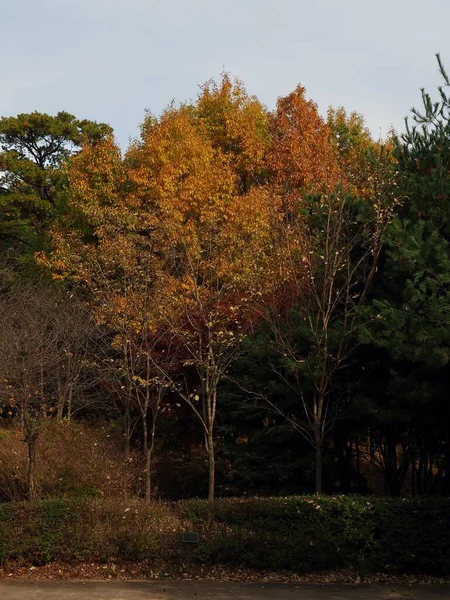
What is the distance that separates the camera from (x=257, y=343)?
46.4ft

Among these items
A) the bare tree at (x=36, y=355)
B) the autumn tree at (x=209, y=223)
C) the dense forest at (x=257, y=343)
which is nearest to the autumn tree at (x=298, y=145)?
the autumn tree at (x=209, y=223)

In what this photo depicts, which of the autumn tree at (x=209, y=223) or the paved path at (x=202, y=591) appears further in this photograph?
the autumn tree at (x=209, y=223)

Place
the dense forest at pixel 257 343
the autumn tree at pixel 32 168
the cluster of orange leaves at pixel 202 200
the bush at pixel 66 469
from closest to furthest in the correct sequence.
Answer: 1. the dense forest at pixel 257 343
2. the bush at pixel 66 469
3. the cluster of orange leaves at pixel 202 200
4. the autumn tree at pixel 32 168

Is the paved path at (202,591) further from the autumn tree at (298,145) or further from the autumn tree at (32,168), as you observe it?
the autumn tree at (32,168)

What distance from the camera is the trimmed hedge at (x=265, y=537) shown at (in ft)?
35.3

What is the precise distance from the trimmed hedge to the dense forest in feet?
6.00

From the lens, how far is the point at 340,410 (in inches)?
554

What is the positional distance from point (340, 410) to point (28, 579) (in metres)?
6.21

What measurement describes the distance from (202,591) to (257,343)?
5.22 m

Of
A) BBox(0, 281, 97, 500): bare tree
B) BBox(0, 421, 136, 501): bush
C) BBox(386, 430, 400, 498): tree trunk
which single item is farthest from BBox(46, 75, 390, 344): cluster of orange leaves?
BBox(386, 430, 400, 498): tree trunk

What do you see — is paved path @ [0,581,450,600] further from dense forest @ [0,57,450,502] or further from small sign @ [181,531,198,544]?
dense forest @ [0,57,450,502]

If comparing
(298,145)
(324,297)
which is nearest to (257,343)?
(324,297)

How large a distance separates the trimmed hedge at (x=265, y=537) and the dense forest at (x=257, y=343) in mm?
1828

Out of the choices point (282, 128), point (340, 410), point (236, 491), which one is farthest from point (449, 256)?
point (282, 128)
